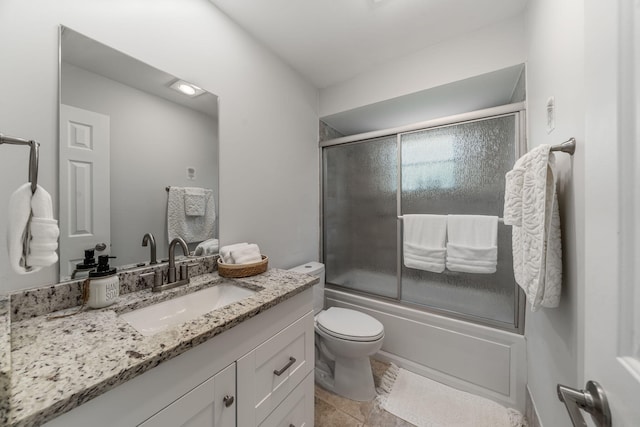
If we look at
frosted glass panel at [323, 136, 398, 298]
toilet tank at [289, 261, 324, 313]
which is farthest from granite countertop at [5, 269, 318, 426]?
frosted glass panel at [323, 136, 398, 298]

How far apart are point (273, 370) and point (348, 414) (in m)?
0.81

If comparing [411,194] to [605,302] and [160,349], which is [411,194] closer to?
[605,302]

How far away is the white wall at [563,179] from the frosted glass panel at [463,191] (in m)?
0.33

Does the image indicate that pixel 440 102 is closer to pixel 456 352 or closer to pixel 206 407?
pixel 456 352

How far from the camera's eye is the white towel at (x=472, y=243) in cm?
147

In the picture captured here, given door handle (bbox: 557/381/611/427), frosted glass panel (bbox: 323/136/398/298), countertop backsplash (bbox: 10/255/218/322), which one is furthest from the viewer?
frosted glass panel (bbox: 323/136/398/298)

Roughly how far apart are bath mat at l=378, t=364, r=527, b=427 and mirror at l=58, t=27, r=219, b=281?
5.10ft

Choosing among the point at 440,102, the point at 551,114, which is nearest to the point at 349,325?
the point at 551,114

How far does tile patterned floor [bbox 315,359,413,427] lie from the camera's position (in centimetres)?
129

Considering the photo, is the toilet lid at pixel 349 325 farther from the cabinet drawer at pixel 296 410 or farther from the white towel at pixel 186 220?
the white towel at pixel 186 220

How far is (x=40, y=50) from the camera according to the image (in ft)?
2.58

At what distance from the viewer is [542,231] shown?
2.61ft

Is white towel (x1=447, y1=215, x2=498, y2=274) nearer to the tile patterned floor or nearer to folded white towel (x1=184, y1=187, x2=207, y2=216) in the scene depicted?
the tile patterned floor

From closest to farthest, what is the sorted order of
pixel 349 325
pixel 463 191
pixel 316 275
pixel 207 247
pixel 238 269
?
pixel 238 269 → pixel 207 247 → pixel 349 325 → pixel 463 191 → pixel 316 275
